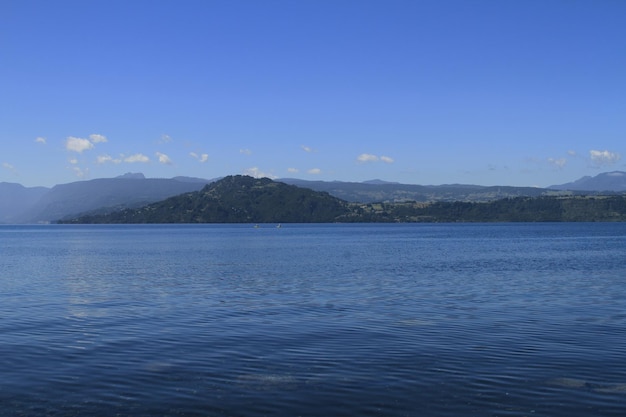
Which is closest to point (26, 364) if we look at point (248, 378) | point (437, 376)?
point (248, 378)

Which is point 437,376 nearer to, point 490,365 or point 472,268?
point 490,365

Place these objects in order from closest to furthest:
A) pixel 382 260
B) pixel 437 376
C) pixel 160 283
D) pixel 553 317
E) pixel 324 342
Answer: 1. pixel 437 376
2. pixel 324 342
3. pixel 553 317
4. pixel 160 283
5. pixel 382 260

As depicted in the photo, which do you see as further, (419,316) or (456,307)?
(456,307)

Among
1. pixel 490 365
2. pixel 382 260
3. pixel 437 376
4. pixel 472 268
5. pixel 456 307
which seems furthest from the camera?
pixel 382 260

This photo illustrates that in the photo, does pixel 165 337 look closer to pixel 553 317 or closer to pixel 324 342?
pixel 324 342

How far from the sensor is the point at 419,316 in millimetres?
41406

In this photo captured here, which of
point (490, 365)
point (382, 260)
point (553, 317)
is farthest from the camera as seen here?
point (382, 260)

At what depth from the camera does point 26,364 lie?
28578 millimetres

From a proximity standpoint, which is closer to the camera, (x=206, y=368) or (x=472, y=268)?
(x=206, y=368)

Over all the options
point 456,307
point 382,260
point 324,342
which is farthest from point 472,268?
point 324,342

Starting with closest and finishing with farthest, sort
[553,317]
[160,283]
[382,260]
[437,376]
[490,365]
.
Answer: [437,376] < [490,365] < [553,317] < [160,283] < [382,260]

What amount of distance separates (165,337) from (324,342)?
9144 millimetres

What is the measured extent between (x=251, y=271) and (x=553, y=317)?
4725 cm

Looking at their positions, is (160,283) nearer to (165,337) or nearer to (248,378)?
(165,337)
